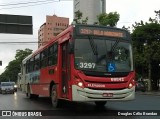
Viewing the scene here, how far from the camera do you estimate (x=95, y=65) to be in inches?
615

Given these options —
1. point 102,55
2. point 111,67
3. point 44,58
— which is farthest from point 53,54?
point 111,67

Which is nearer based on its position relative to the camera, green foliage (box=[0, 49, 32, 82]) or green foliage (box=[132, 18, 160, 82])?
green foliage (box=[132, 18, 160, 82])

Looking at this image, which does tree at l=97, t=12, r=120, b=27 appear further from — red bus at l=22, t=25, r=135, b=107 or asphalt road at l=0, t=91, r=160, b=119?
red bus at l=22, t=25, r=135, b=107

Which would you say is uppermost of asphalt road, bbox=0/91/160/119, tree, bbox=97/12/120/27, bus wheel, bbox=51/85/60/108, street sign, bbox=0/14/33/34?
tree, bbox=97/12/120/27

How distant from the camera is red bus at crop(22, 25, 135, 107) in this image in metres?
15.4

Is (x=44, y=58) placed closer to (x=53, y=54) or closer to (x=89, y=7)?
(x=53, y=54)

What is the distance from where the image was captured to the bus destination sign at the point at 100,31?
16.2 meters

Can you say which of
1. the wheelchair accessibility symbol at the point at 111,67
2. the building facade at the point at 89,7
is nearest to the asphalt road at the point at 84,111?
the wheelchair accessibility symbol at the point at 111,67

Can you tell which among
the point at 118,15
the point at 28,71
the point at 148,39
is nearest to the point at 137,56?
the point at 148,39

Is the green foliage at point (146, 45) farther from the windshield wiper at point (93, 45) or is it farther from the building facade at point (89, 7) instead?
the building facade at point (89, 7)

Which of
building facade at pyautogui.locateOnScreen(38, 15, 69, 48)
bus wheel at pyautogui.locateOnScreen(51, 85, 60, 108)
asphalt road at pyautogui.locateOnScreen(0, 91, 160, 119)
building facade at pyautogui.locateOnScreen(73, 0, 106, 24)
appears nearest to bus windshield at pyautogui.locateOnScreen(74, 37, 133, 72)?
asphalt road at pyautogui.locateOnScreen(0, 91, 160, 119)

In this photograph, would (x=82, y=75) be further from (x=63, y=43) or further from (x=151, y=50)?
(x=151, y=50)

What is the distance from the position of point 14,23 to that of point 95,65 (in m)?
16.1

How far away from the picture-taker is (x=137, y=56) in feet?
179
